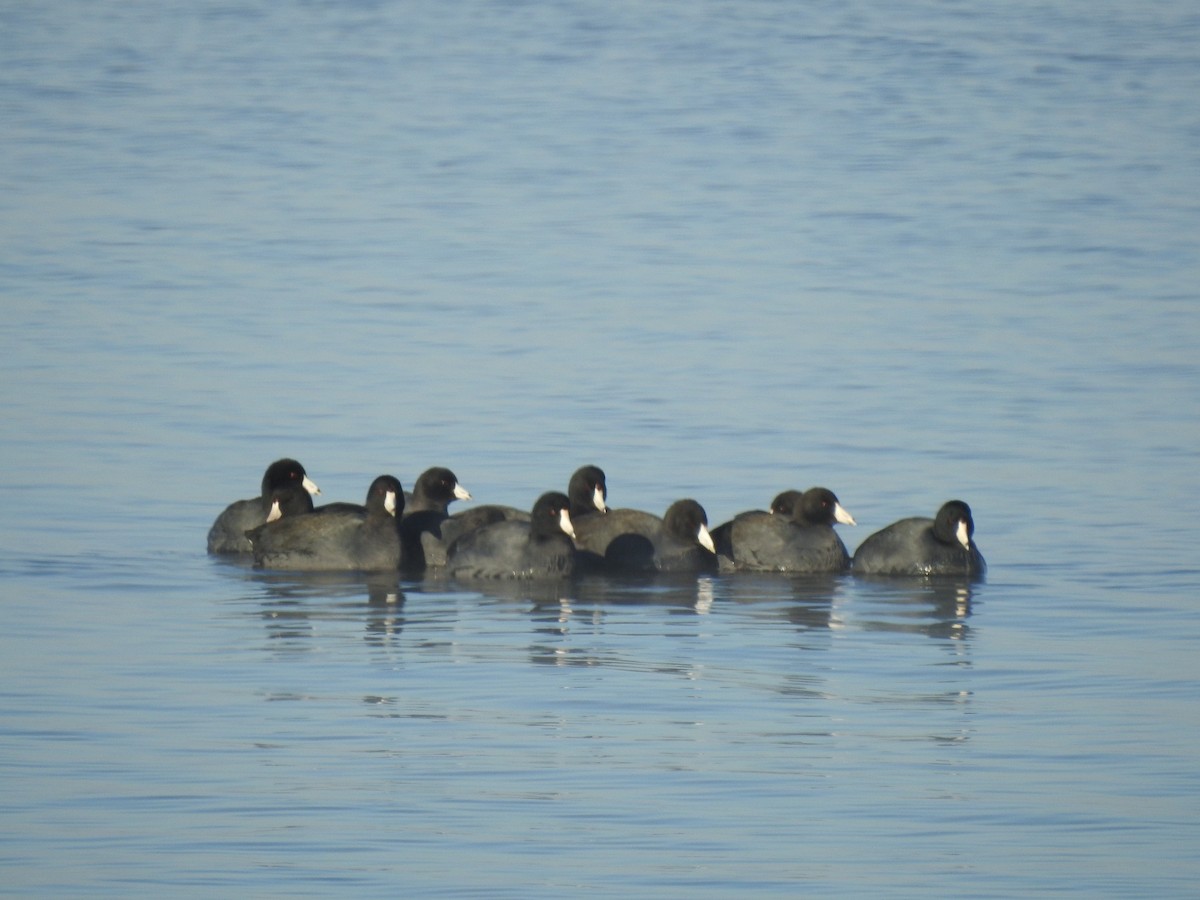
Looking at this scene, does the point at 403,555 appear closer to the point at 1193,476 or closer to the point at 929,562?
the point at 929,562

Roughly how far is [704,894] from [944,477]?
11.6m

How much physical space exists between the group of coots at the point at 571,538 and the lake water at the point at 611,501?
0.34 metres

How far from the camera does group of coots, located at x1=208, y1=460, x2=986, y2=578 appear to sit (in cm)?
1883

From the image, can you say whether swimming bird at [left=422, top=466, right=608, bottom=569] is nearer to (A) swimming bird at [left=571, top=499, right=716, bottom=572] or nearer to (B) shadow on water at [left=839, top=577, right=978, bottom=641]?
(A) swimming bird at [left=571, top=499, right=716, bottom=572]

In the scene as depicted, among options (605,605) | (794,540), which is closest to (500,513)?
(605,605)

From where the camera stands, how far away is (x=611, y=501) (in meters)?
21.4

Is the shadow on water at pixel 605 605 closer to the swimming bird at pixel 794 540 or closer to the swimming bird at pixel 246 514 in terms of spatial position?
the swimming bird at pixel 794 540

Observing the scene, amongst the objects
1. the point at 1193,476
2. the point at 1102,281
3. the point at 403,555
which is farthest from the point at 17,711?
the point at 1102,281

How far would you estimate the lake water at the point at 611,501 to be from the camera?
12.0 meters

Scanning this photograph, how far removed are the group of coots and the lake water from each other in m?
0.34

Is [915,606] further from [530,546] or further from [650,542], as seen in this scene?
[530,546]

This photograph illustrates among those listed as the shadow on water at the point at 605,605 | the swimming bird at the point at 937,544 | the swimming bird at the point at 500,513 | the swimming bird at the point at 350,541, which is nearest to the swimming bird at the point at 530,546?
the shadow on water at the point at 605,605

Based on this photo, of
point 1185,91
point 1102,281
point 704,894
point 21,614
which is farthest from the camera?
point 1185,91

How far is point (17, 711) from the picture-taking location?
13984mm
